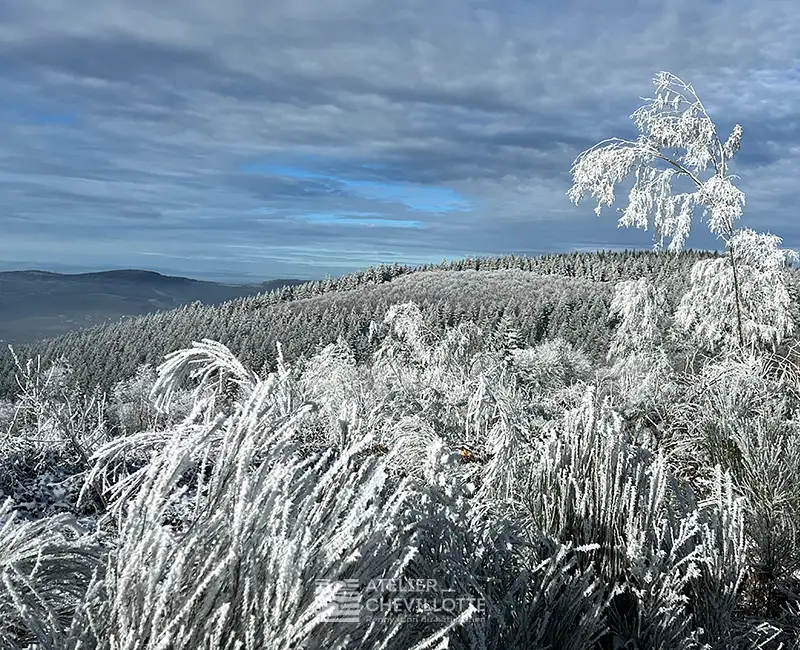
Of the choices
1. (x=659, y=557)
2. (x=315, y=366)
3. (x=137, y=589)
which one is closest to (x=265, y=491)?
(x=137, y=589)

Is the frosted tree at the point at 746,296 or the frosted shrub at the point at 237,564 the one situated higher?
the frosted tree at the point at 746,296

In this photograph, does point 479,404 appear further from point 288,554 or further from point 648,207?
point 648,207

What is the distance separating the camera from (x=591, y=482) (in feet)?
8.66

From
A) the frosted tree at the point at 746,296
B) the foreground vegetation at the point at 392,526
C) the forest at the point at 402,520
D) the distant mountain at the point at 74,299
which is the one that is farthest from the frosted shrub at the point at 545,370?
the distant mountain at the point at 74,299

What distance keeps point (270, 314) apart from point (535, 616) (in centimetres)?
8880

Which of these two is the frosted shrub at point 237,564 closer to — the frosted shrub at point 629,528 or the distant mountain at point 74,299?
the frosted shrub at point 629,528

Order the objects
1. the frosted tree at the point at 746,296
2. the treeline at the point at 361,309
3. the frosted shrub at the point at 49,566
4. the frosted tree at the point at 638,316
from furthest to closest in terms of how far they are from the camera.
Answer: the treeline at the point at 361,309 < the frosted tree at the point at 638,316 < the frosted tree at the point at 746,296 < the frosted shrub at the point at 49,566

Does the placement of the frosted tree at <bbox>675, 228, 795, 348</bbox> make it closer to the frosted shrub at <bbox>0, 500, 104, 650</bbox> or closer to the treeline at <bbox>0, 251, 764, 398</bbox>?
the frosted shrub at <bbox>0, 500, 104, 650</bbox>

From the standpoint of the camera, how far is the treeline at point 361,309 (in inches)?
2478

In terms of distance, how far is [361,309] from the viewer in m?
84.8

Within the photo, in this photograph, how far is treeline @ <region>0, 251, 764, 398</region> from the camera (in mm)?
62938

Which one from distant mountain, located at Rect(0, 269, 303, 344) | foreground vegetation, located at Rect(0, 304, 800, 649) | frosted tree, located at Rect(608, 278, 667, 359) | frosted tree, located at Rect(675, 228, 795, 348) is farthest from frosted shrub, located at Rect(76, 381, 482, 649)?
distant mountain, located at Rect(0, 269, 303, 344)

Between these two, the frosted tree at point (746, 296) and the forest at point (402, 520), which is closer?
the forest at point (402, 520)

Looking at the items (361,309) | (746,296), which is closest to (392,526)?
(746,296)
